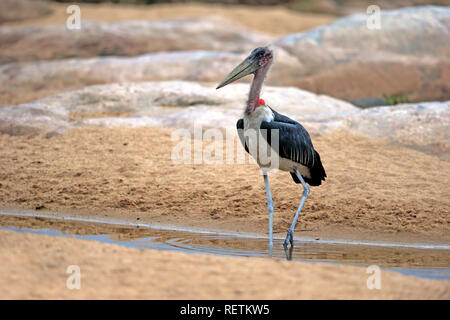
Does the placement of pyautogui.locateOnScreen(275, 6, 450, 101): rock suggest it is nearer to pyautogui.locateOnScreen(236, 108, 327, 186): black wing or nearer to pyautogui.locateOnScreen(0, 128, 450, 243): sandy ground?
pyautogui.locateOnScreen(0, 128, 450, 243): sandy ground

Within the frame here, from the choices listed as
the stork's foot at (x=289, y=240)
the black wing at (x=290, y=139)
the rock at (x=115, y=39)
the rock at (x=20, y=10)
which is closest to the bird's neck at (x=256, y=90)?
the black wing at (x=290, y=139)

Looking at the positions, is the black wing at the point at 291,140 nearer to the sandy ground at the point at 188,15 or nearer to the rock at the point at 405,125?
the rock at the point at 405,125

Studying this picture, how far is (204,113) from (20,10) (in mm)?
14106

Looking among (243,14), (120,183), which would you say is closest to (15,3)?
(243,14)

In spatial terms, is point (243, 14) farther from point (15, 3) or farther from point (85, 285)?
point (85, 285)

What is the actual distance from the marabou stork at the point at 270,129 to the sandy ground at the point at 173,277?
123 centimetres

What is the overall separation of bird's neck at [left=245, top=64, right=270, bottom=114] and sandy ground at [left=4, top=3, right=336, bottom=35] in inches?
587

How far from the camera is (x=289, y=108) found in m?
10.3

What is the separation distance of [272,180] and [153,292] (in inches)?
158

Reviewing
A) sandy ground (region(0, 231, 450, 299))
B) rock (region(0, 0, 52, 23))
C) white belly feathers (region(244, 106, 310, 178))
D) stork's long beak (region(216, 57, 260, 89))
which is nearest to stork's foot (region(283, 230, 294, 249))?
white belly feathers (region(244, 106, 310, 178))

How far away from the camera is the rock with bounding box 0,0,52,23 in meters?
21.5

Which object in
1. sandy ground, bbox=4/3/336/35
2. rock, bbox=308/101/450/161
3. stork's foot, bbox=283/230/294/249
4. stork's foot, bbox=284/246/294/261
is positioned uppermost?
sandy ground, bbox=4/3/336/35

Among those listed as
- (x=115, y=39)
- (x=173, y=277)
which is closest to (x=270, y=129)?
(x=173, y=277)

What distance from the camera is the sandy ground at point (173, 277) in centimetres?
428
